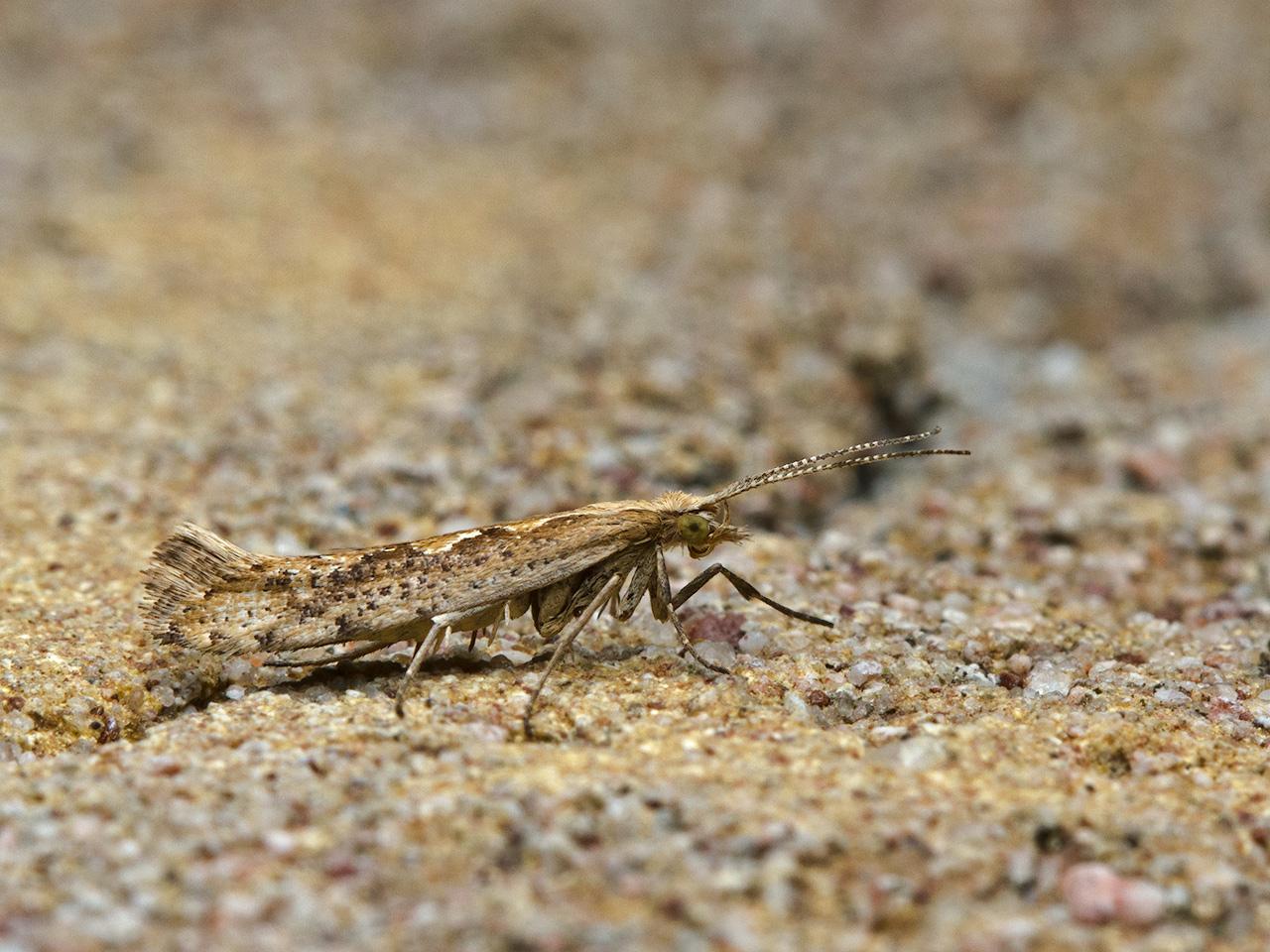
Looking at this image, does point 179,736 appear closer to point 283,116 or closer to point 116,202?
point 116,202

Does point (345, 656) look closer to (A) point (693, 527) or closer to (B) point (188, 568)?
(B) point (188, 568)

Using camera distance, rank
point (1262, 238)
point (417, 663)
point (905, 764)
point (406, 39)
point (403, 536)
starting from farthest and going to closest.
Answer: point (406, 39)
point (1262, 238)
point (403, 536)
point (417, 663)
point (905, 764)

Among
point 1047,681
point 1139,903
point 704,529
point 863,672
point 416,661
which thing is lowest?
point 1139,903

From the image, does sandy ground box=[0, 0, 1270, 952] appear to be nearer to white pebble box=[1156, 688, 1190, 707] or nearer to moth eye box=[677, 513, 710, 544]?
white pebble box=[1156, 688, 1190, 707]

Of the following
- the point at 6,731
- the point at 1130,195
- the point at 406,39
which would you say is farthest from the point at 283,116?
the point at 6,731

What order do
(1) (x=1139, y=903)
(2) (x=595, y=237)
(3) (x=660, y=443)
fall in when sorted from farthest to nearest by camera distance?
(2) (x=595, y=237), (3) (x=660, y=443), (1) (x=1139, y=903)

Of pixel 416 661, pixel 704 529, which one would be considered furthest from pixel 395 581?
pixel 704 529

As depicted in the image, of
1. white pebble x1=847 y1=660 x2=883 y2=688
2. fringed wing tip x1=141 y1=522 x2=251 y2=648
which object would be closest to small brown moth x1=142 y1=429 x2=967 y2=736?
fringed wing tip x1=141 y1=522 x2=251 y2=648

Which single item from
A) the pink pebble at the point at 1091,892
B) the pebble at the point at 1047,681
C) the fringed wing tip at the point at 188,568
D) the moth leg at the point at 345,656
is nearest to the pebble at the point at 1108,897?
the pink pebble at the point at 1091,892
